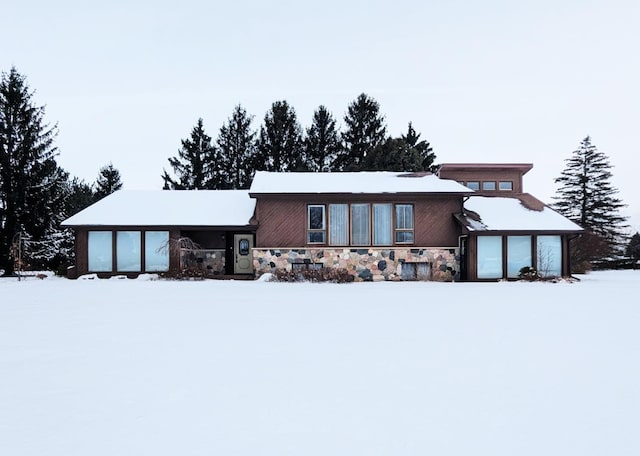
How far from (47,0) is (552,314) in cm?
2138

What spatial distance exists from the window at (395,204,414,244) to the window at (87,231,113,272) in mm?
12270

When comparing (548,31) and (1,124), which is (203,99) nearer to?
(1,124)

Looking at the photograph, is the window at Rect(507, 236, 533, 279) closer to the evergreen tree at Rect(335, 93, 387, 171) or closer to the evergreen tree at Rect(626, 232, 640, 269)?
the evergreen tree at Rect(626, 232, 640, 269)

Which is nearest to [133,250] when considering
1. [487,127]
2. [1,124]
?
[1,124]

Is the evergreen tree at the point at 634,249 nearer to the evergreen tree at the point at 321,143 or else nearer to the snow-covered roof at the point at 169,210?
the evergreen tree at the point at 321,143

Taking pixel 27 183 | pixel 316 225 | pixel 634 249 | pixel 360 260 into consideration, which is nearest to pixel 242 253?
pixel 316 225

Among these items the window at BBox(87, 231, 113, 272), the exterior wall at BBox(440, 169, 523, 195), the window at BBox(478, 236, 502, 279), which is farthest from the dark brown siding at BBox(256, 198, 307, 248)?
the exterior wall at BBox(440, 169, 523, 195)

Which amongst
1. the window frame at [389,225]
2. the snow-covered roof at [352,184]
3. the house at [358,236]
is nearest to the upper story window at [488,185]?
the snow-covered roof at [352,184]

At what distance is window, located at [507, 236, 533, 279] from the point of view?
1852 cm

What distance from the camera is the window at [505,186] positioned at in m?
23.1

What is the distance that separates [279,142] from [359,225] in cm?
2013

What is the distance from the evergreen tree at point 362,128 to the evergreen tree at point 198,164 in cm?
1091

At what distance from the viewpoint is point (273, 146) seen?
122 ft

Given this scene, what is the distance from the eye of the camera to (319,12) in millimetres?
21016
